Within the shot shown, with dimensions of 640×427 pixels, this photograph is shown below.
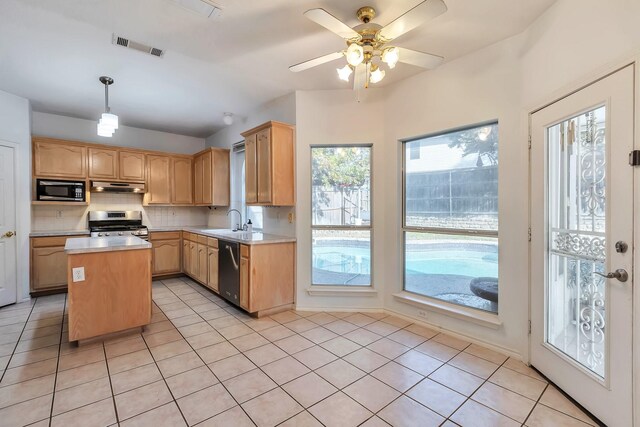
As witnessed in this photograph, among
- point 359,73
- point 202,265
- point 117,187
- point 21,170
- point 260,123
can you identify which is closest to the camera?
point 359,73

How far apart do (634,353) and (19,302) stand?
6141mm

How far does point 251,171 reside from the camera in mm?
3926

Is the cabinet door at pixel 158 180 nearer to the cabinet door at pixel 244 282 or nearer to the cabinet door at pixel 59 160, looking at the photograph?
the cabinet door at pixel 59 160

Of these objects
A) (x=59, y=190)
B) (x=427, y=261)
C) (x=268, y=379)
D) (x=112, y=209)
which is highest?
(x=59, y=190)

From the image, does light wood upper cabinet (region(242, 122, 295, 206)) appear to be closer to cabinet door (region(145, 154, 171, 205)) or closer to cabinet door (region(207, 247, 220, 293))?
cabinet door (region(207, 247, 220, 293))

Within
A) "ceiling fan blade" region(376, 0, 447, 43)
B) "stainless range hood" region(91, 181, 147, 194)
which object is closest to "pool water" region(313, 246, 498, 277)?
"ceiling fan blade" region(376, 0, 447, 43)

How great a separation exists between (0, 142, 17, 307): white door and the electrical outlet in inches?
85.3

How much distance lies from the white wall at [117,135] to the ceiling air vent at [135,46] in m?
3.03

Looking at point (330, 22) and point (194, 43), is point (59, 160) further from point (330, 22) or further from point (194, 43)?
point (330, 22)

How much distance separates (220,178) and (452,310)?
407 centimetres

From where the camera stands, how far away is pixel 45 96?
381 centimetres

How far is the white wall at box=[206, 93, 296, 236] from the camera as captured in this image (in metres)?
3.76

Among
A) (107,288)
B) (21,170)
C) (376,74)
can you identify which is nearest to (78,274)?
(107,288)

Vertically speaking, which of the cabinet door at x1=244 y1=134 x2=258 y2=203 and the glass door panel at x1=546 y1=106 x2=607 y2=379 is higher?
the cabinet door at x1=244 y1=134 x2=258 y2=203
